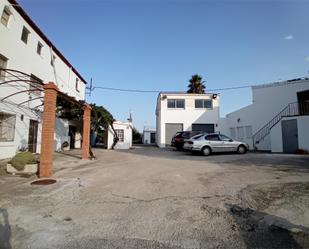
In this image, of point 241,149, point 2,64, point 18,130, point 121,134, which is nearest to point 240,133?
point 241,149

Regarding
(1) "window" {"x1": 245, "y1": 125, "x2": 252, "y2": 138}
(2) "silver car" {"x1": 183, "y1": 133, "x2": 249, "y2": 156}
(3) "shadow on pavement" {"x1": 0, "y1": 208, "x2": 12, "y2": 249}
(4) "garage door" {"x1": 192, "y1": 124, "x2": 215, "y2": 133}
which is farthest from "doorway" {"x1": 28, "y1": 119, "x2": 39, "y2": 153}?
(1) "window" {"x1": 245, "y1": 125, "x2": 252, "y2": 138}

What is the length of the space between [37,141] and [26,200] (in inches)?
416

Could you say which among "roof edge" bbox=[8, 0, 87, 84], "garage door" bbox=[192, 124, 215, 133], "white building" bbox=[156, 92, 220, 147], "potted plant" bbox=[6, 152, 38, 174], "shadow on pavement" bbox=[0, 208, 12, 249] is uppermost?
"roof edge" bbox=[8, 0, 87, 84]

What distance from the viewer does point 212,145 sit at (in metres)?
15.0

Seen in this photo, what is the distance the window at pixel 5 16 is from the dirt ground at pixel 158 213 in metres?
8.81

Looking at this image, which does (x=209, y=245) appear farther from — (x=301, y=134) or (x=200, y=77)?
(x=200, y=77)

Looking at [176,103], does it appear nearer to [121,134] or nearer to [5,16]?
[121,134]

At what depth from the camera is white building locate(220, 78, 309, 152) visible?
660 inches

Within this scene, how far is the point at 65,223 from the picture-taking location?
4.02 meters

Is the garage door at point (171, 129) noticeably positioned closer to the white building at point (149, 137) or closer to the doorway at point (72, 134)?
the doorway at point (72, 134)

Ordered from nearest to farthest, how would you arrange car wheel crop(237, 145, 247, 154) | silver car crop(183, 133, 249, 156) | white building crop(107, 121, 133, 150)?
silver car crop(183, 133, 249, 156), car wheel crop(237, 145, 247, 154), white building crop(107, 121, 133, 150)

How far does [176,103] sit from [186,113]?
1828 mm

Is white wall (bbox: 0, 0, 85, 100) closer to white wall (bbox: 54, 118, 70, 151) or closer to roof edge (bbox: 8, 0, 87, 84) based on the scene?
roof edge (bbox: 8, 0, 87, 84)

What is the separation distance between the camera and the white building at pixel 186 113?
26.0 meters
